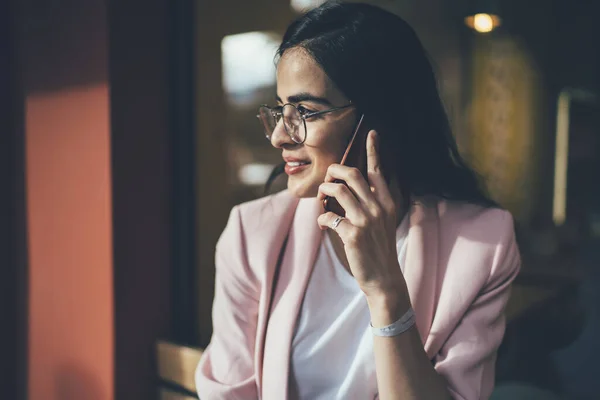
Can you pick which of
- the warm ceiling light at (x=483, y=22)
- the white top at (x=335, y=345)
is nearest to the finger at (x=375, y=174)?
the white top at (x=335, y=345)

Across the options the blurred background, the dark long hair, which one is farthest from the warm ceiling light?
the dark long hair

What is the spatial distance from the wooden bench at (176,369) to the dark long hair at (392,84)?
0.99 metres

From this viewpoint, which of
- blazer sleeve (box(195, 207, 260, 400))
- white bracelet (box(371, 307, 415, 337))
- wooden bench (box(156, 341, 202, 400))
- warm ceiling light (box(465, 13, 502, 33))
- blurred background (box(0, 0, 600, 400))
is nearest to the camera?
white bracelet (box(371, 307, 415, 337))

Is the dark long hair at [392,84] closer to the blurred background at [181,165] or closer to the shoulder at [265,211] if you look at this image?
the shoulder at [265,211]

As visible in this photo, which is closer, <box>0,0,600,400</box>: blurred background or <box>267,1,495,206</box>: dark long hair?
<box>267,1,495,206</box>: dark long hair

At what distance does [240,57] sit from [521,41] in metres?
0.95

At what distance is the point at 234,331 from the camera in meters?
1.32

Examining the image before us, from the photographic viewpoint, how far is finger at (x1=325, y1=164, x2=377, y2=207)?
108cm

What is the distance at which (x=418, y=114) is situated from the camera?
124cm

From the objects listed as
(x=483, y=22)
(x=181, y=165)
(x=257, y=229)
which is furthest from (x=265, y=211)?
(x=483, y=22)

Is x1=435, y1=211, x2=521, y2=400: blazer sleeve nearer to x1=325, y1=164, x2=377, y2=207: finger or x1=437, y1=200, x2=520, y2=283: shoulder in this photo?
x1=437, y1=200, x2=520, y2=283: shoulder

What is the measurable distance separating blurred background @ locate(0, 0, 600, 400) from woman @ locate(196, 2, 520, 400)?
44 centimetres

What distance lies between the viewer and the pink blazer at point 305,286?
1142 mm

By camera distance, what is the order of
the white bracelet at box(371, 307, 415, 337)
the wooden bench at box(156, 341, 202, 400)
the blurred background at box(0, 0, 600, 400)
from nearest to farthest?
the white bracelet at box(371, 307, 415, 337) → the blurred background at box(0, 0, 600, 400) → the wooden bench at box(156, 341, 202, 400)
